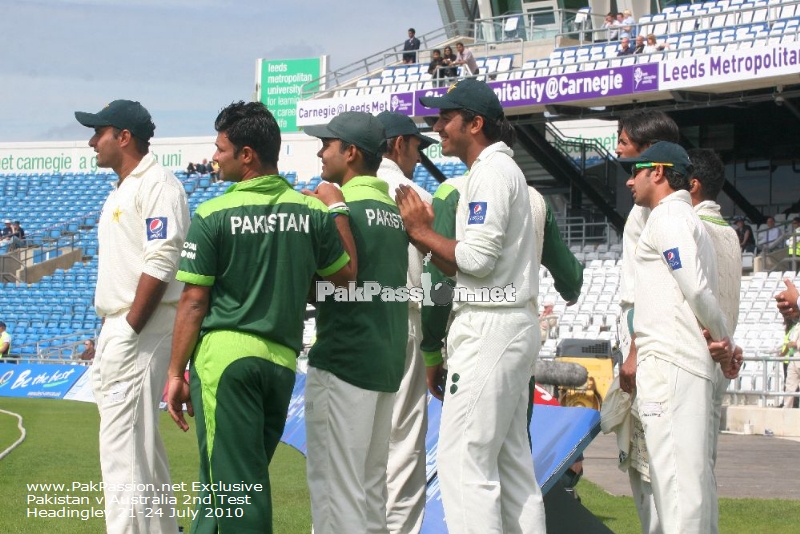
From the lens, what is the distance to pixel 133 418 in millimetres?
5766

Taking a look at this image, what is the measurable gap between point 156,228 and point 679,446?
9.04ft

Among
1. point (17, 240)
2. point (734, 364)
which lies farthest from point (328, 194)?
point (17, 240)

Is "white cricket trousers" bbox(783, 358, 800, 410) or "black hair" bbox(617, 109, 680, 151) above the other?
"black hair" bbox(617, 109, 680, 151)

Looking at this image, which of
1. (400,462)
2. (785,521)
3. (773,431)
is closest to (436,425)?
(400,462)

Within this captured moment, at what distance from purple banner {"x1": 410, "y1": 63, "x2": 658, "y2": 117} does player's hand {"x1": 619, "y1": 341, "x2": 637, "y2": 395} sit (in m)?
16.2

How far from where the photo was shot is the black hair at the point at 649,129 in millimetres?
6059

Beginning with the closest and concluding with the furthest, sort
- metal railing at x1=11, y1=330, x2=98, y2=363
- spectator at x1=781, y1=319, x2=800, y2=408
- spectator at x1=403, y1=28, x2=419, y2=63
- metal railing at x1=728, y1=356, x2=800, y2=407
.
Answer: spectator at x1=781, y1=319, x2=800, y2=408 < metal railing at x1=728, y1=356, x2=800, y2=407 < metal railing at x1=11, y1=330, x2=98, y2=363 < spectator at x1=403, y1=28, x2=419, y2=63

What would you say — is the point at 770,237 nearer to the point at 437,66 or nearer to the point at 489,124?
the point at 437,66

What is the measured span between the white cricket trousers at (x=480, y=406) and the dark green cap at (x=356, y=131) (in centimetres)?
95

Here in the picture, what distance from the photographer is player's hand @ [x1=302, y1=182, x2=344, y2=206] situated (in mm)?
5195

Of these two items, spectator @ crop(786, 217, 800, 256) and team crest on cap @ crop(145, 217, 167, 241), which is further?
spectator @ crop(786, 217, 800, 256)

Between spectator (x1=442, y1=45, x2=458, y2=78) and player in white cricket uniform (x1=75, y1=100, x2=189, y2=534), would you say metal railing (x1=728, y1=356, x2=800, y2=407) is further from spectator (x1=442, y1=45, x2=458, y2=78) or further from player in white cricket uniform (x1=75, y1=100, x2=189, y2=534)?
spectator (x1=442, y1=45, x2=458, y2=78)

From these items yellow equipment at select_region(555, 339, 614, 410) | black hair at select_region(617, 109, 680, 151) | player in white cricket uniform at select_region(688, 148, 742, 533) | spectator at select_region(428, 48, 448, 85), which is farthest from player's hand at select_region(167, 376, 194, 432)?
spectator at select_region(428, 48, 448, 85)

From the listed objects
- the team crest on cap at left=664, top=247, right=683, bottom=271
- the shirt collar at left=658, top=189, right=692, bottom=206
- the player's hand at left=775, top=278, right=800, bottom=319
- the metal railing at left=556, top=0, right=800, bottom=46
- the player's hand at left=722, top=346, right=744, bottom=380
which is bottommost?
the player's hand at left=722, top=346, right=744, bottom=380
